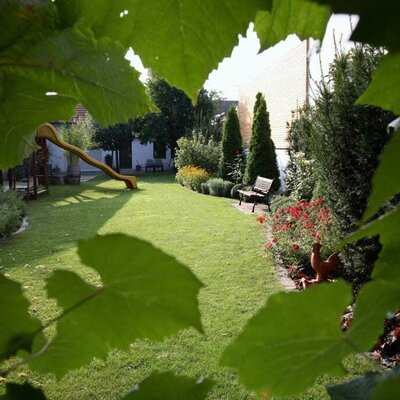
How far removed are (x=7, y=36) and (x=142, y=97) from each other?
134 millimetres

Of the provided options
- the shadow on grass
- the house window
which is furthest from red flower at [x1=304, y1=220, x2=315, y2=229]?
the house window

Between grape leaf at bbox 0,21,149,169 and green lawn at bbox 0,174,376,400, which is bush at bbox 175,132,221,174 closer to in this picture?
green lawn at bbox 0,174,376,400

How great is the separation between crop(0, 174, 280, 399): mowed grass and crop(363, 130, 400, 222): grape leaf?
122 millimetres

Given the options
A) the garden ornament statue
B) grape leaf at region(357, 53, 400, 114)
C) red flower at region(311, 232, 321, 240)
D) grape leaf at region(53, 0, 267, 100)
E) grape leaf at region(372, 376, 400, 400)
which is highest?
grape leaf at region(53, 0, 267, 100)

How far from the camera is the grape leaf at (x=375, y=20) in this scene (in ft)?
0.91

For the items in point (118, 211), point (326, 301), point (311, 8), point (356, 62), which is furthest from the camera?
point (118, 211)

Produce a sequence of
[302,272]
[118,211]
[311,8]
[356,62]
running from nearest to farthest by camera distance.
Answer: [311,8] → [356,62] → [302,272] → [118,211]

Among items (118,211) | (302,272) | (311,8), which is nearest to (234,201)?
(118,211)

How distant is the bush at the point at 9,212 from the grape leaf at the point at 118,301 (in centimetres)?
1078

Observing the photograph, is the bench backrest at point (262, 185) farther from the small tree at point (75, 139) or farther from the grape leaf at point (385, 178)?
the grape leaf at point (385, 178)

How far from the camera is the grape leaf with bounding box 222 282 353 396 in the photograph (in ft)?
0.85

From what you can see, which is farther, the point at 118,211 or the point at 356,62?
the point at 118,211

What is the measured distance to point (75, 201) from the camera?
679 inches

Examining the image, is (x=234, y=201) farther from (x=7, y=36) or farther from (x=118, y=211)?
(x=7, y=36)
